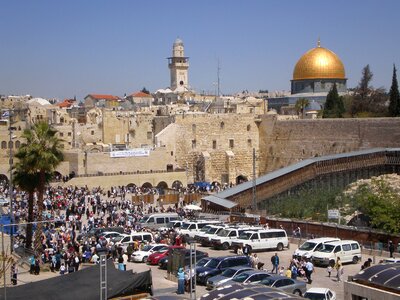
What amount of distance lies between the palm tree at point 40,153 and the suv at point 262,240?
617 centimetres

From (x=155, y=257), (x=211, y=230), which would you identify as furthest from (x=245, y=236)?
(x=155, y=257)

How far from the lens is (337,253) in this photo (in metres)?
19.5

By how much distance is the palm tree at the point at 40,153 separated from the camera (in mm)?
21391

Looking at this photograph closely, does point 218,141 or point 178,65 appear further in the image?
point 178,65

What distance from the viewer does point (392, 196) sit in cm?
2609

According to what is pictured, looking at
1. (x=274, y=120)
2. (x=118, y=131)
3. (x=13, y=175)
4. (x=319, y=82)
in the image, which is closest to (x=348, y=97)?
(x=319, y=82)

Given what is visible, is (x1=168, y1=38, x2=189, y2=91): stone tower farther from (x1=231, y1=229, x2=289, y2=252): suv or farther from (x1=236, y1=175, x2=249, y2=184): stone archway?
(x1=231, y1=229, x2=289, y2=252): suv

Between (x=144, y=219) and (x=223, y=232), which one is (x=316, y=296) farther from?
(x=144, y=219)

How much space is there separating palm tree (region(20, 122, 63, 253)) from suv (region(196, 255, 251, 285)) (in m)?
6.00

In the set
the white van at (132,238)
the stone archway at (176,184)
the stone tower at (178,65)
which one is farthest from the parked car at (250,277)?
the stone tower at (178,65)

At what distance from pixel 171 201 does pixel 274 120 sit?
52.4ft

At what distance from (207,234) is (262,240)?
2.18 meters

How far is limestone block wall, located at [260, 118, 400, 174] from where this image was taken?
4175 cm

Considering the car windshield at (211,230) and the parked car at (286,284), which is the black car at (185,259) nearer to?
the parked car at (286,284)
